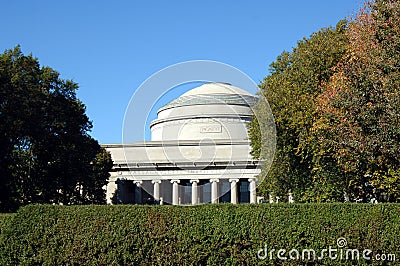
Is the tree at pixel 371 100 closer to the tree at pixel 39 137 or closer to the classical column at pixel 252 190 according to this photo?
the tree at pixel 39 137

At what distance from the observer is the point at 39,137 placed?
4125cm

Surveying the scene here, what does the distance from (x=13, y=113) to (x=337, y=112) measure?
2386 cm

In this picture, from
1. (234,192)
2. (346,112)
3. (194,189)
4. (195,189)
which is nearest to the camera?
(346,112)

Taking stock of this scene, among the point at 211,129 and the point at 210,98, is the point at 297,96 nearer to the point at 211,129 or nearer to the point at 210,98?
the point at 210,98

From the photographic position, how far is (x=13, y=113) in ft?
124

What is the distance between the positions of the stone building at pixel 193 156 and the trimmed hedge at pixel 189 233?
48.8 m

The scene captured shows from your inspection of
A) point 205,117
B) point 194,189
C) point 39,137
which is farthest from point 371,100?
point 194,189

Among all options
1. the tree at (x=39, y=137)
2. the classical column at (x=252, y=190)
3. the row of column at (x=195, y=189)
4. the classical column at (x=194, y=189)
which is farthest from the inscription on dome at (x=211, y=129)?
the tree at (x=39, y=137)

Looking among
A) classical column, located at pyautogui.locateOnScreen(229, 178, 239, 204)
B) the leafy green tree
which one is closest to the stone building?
classical column, located at pyautogui.locateOnScreen(229, 178, 239, 204)

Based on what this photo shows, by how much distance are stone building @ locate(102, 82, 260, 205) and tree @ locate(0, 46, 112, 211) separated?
18959mm

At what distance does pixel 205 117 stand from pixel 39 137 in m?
32.8

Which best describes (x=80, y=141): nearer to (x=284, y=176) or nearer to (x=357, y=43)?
(x=284, y=176)

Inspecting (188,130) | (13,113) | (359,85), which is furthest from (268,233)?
(188,130)

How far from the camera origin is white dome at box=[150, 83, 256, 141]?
68500 millimetres
